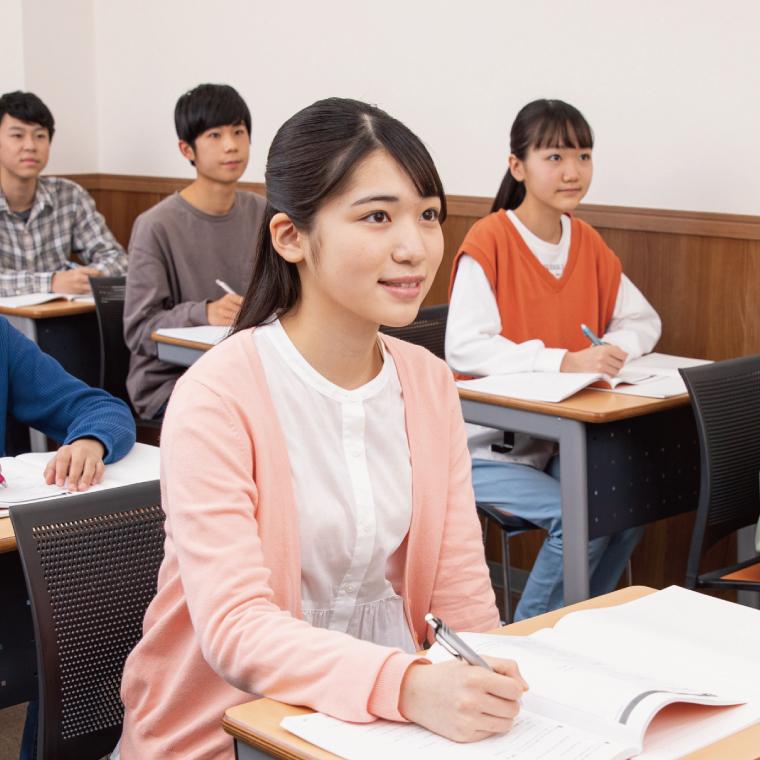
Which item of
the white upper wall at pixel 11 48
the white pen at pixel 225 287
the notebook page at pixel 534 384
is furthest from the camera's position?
the white upper wall at pixel 11 48

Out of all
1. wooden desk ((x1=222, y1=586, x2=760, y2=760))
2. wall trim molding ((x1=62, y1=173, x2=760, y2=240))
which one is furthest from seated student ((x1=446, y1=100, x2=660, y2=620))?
wooden desk ((x1=222, y1=586, x2=760, y2=760))

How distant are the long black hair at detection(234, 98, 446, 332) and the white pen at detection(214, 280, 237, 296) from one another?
224 cm

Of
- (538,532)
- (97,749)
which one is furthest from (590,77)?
(97,749)

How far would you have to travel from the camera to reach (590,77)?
3449mm

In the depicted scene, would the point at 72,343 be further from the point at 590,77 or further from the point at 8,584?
the point at 8,584

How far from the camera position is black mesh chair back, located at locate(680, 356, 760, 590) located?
90.8 inches

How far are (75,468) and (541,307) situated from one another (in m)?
1.53

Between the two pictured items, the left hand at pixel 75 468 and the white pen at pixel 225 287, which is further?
the white pen at pixel 225 287

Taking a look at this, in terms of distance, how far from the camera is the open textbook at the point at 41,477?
1.86 meters

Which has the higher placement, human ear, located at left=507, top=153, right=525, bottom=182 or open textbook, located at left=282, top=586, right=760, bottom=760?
human ear, located at left=507, top=153, right=525, bottom=182

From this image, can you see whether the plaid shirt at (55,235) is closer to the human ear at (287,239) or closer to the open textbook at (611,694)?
the human ear at (287,239)

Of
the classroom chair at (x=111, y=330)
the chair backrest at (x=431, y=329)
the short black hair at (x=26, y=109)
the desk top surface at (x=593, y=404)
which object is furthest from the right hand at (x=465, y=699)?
the short black hair at (x=26, y=109)

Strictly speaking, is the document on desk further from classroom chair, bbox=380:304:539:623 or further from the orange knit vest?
the orange knit vest

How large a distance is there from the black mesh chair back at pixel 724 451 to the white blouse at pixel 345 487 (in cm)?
101
